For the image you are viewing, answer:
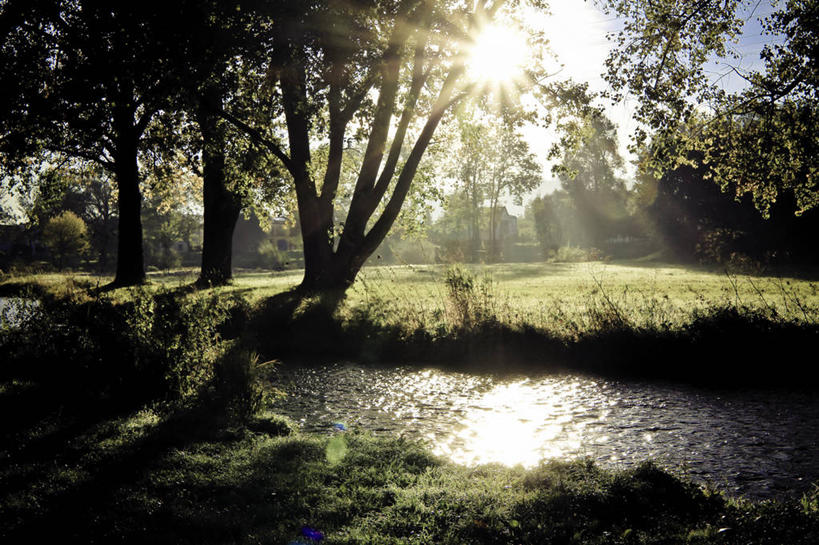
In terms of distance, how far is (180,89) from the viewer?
559 inches

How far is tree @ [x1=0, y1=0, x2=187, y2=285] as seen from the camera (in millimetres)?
13031

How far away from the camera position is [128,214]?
24.0 metres

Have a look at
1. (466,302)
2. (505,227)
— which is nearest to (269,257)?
(466,302)

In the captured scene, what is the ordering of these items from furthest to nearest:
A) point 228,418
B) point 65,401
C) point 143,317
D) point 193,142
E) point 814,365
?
point 193,142 → point 814,365 → point 143,317 → point 65,401 → point 228,418

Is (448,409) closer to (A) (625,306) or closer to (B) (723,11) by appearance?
(A) (625,306)

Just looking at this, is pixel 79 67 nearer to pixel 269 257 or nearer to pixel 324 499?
pixel 324 499

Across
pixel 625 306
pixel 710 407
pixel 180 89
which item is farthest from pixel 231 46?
pixel 710 407

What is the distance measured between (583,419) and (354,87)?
457 inches

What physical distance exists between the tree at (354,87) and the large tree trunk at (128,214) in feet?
27.5

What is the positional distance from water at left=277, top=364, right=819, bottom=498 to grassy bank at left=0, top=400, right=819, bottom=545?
1.02m

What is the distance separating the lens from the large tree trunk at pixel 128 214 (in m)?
23.7

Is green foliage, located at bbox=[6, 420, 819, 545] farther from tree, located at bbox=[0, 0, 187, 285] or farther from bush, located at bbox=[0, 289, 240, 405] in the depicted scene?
tree, located at bbox=[0, 0, 187, 285]

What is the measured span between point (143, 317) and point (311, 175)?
35.7ft

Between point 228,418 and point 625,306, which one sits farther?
point 625,306
